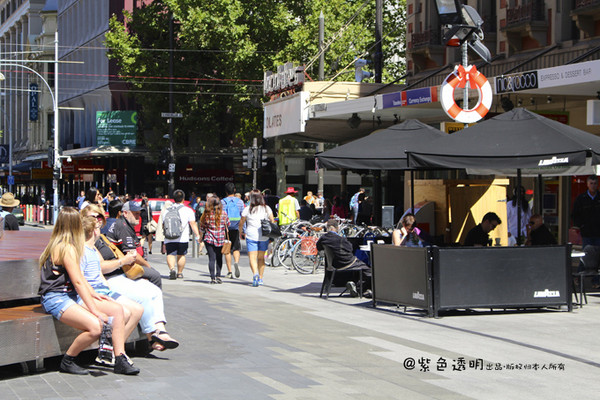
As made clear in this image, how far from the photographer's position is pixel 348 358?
9016 mm

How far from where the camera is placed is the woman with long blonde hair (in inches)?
308

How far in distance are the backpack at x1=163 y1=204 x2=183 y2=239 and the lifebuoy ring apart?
6.56 m

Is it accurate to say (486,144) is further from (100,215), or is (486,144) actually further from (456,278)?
(100,215)

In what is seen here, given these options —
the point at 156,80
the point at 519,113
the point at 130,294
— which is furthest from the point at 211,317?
the point at 156,80

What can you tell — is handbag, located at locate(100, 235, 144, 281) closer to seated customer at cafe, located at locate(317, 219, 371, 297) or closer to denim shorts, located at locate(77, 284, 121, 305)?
denim shorts, located at locate(77, 284, 121, 305)

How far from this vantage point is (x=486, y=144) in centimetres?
1272

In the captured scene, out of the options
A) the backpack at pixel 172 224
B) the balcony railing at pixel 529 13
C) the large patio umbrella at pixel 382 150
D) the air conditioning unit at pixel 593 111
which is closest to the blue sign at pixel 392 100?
the balcony railing at pixel 529 13

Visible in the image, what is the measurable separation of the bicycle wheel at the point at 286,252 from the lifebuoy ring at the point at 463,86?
824cm

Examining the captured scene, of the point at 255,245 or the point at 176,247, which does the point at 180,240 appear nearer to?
the point at 176,247

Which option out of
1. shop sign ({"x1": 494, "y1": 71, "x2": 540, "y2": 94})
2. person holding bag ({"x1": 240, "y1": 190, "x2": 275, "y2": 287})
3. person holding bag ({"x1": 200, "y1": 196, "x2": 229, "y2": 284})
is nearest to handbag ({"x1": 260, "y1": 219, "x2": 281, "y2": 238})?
person holding bag ({"x1": 240, "y1": 190, "x2": 275, "y2": 287})

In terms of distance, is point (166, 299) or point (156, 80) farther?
point (156, 80)

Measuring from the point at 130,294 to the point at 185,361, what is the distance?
80 centimetres

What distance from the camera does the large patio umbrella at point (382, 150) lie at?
14.7 meters

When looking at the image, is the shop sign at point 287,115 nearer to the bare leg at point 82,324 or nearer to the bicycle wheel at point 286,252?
the bicycle wheel at point 286,252
